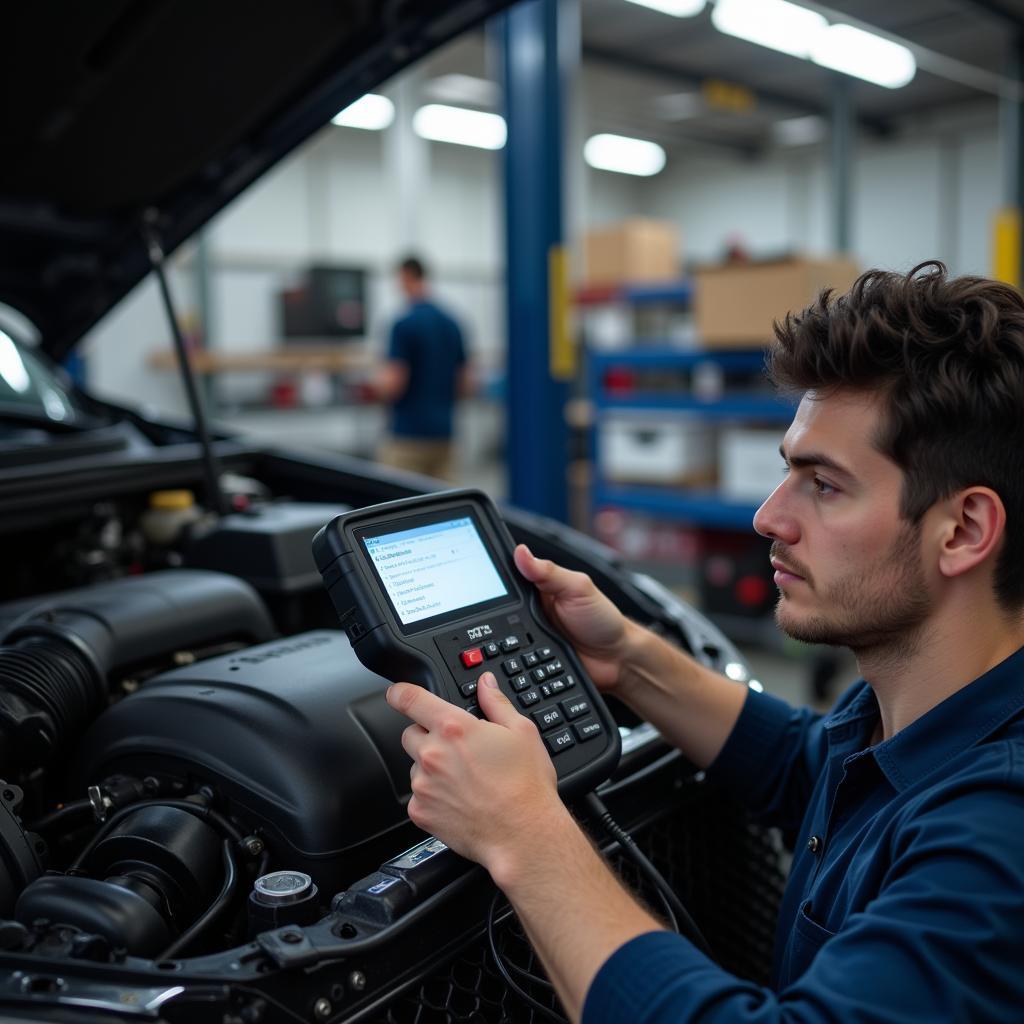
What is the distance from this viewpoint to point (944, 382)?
2.83ft

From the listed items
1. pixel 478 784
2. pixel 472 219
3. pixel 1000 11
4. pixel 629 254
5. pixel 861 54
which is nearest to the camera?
pixel 478 784

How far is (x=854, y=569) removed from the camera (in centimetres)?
89

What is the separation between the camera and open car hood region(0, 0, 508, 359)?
1.33 meters

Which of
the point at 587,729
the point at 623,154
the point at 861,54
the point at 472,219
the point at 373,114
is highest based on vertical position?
the point at 623,154

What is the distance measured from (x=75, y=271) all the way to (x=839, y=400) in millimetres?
1335

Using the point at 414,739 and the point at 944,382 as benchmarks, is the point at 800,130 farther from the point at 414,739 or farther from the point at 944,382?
the point at 414,739

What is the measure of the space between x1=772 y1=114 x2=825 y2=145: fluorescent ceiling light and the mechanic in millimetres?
10989

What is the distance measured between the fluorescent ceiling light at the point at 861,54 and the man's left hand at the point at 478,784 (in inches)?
276

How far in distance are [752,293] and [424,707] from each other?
135 inches

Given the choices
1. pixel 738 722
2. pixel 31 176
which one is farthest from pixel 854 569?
pixel 31 176

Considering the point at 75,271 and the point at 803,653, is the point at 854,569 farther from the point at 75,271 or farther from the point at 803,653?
the point at 803,653

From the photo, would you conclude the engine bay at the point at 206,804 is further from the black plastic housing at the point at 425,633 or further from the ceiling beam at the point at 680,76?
the ceiling beam at the point at 680,76

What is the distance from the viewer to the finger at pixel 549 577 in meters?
1.06

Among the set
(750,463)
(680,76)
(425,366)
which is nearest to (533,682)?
(750,463)
